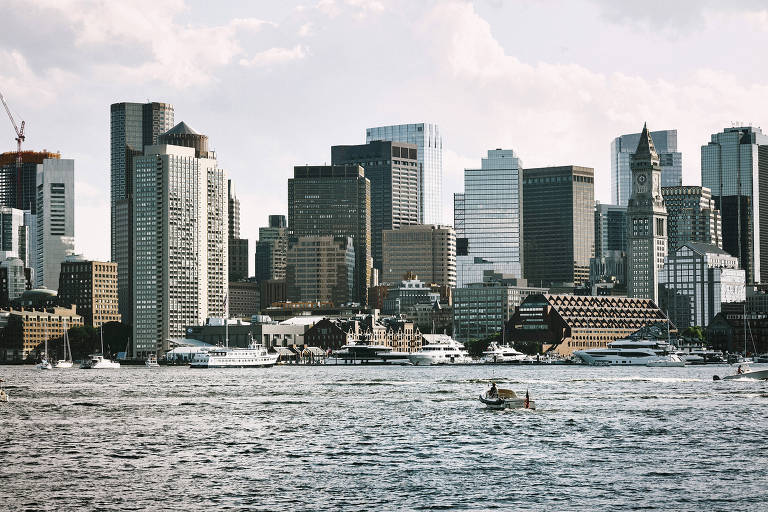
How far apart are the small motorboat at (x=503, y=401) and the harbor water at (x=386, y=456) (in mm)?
1325

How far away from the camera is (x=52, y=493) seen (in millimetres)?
84250

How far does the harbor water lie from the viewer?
82.4 meters

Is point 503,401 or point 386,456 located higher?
point 503,401

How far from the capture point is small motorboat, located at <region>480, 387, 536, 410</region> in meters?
151

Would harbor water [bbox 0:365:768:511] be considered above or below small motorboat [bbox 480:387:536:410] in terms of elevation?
below

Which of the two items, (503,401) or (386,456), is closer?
(386,456)

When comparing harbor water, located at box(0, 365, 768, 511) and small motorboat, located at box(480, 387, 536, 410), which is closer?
harbor water, located at box(0, 365, 768, 511)

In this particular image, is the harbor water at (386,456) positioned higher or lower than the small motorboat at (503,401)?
lower

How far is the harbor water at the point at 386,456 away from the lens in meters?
82.4

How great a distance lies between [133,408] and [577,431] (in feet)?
196

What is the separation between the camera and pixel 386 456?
343 feet

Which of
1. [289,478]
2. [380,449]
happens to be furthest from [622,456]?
[289,478]

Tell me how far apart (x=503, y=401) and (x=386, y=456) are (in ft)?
160

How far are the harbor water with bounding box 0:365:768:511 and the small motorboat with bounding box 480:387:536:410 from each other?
4.35 feet
